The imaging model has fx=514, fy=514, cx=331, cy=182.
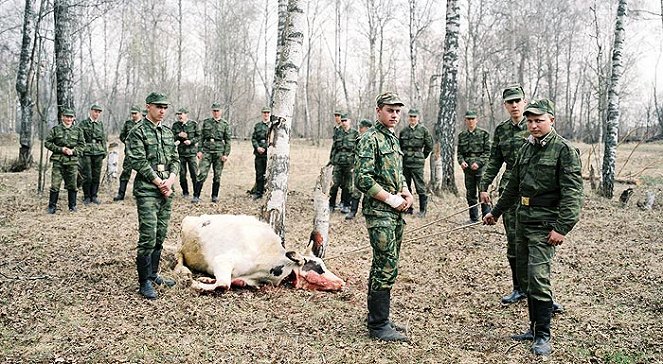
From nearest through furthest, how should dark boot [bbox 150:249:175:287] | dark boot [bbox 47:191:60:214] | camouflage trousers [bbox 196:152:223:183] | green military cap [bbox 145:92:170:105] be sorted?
green military cap [bbox 145:92:170:105]
dark boot [bbox 150:249:175:287]
dark boot [bbox 47:191:60:214]
camouflage trousers [bbox 196:152:223:183]

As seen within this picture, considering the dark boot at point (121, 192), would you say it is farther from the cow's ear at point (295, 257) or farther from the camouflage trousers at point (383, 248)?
the camouflage trousers at point (383, 248)

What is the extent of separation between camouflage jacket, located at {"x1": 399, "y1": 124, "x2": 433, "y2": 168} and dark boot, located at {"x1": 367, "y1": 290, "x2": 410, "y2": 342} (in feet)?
19.0

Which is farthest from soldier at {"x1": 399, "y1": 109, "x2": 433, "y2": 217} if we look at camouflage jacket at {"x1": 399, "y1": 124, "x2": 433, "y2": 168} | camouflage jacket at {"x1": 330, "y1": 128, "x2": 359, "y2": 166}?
camouflage jacket at {"x1": 330, "y1": 128, "x2": 359, "y2": 166}

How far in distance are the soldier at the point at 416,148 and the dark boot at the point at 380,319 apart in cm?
565

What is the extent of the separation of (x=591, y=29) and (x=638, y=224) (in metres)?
23.5

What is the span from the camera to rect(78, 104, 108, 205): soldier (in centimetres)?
1055

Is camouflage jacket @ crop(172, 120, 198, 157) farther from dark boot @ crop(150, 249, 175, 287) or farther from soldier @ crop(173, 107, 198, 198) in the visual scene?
dark boot @ crop(150, 249, 175, 287)

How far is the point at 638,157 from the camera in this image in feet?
71.5

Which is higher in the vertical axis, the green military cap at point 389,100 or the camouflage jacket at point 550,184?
the green military cap at point 389,100

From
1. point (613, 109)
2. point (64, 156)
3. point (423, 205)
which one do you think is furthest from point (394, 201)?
point (613, 109)

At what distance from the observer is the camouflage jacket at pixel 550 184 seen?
4.12 meters

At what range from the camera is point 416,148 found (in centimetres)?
996

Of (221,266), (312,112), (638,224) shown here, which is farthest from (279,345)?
(312,112)

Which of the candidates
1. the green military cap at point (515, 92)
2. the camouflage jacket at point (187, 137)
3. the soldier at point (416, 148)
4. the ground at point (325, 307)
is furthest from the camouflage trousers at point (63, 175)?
the green military cap at point (515, 92)
